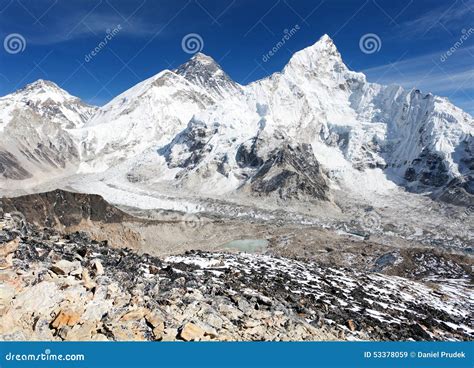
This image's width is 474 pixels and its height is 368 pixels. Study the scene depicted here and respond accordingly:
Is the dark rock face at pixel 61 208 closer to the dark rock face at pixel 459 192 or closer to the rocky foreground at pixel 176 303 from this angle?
the rocky foreground at pixel 176 303

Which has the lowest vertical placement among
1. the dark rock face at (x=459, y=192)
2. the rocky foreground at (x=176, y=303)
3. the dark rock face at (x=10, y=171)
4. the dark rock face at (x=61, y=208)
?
the rocky foreground at (x=176, y=303)

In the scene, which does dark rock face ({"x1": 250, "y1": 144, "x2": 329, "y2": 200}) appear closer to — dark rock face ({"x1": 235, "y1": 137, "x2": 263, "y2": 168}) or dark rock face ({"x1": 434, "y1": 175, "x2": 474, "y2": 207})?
dark rock face ({"x1": 235, "y1": 137, "x2": 263, "y2": 168})

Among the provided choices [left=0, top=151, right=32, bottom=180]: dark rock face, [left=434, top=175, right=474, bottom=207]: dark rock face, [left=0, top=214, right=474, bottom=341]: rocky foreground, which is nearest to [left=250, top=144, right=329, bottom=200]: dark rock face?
[left=434, top=175, right=474, bottom=207]: dark rock face

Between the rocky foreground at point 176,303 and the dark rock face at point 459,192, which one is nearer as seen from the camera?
the rocky foreground at point 176,303

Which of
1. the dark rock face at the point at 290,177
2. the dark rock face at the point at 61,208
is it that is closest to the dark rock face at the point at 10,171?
the dark rock face at the point at 290,177

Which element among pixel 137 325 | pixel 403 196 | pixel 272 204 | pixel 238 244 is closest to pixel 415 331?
pixel 137 325
